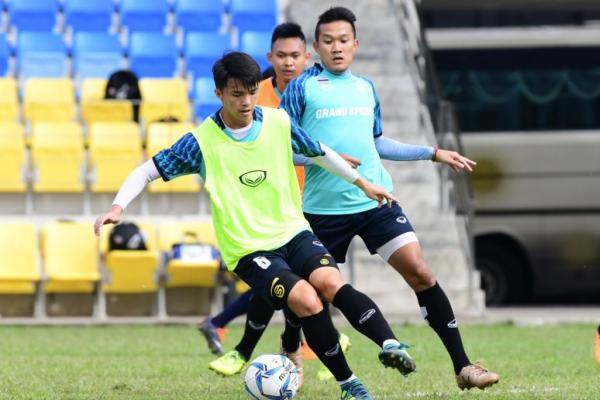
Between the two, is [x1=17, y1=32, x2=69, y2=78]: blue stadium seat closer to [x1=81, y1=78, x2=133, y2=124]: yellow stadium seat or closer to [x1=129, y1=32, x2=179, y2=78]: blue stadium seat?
[x1=129, y1=32, x2=179, y2=78]: blue stadium seat

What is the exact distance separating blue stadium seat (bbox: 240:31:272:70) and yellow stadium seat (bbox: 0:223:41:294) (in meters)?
4.15

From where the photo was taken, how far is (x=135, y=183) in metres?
7.57

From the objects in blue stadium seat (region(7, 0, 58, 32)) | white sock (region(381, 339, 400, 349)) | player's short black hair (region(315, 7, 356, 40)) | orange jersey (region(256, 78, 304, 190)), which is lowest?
white sock (region(381, 339, 400, 349))

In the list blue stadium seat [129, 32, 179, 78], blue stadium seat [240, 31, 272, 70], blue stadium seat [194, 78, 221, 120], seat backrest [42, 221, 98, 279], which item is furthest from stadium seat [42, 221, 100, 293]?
blue stadium seat [240, 31, 272, 70]

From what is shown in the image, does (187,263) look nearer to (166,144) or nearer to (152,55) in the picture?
(166,144)

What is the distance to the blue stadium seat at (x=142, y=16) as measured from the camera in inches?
801

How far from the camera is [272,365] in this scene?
772 cm

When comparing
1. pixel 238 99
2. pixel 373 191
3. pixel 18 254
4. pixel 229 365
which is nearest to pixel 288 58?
pixel 229 365

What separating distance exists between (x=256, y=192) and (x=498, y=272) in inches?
A: 515

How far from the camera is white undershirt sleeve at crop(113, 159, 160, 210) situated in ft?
24.6

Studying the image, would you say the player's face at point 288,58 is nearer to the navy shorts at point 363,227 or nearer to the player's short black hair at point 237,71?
the navy shorts at point 363,227

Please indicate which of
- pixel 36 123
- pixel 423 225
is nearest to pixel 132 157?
pixel 36 123

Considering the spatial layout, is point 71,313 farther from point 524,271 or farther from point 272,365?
point 272,365

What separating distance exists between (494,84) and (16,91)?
20.4 ft
